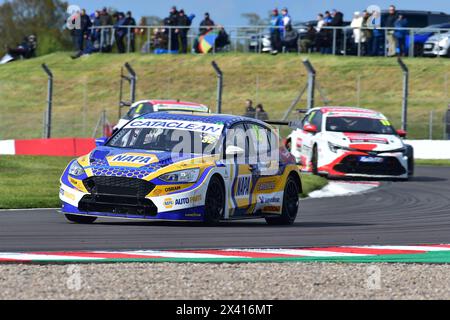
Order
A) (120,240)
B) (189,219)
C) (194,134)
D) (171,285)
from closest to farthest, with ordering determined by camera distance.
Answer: (171,285)
(120,240)
(189,219)
(194,134)

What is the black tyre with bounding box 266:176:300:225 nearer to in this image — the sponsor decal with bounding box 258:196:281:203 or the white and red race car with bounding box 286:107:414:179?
the sponsor decal with bounding box 258:196:281:203

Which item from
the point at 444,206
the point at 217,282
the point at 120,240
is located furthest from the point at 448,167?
the point at 217,282

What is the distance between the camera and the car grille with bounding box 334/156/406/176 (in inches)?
947

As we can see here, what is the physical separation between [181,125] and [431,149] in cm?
1879

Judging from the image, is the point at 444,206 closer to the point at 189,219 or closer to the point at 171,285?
the point at 189,219

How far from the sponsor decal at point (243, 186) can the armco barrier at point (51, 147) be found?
597 inches

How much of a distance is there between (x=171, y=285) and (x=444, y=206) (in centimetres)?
996

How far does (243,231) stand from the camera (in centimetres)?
1382

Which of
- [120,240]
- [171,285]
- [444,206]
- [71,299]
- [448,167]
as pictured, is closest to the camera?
[71,299]

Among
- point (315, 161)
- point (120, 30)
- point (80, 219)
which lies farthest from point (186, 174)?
point (120, 30)

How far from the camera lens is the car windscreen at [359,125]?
→ 24.9 metres

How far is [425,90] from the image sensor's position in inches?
1655

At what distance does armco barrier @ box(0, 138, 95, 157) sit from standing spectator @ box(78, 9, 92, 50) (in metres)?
14.4

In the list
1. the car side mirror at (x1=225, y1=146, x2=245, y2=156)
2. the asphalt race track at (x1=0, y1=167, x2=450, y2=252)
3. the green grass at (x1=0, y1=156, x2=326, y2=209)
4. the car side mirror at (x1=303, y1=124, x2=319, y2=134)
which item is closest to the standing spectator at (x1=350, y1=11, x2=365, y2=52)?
the car side mirror at (x1=303, y1=124, x2=319, y2=134)
